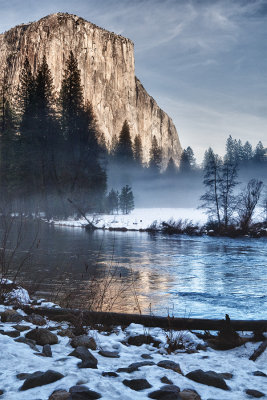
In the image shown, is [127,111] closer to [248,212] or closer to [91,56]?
[91,56]

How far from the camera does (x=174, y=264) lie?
46.7ft

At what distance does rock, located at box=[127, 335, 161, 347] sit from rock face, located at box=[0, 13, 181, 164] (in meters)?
141

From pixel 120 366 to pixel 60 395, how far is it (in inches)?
45.2

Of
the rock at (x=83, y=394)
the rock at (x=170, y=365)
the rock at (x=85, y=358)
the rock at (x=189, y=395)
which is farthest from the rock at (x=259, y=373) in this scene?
the rock at (x=83, y=394)

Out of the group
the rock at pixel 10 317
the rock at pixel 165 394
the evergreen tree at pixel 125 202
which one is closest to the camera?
the rock at pixel 165 394

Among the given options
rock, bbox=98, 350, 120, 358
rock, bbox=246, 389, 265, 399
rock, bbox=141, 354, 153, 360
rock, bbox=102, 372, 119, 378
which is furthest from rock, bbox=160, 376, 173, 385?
rock, bbox=98, 350, 120, 358

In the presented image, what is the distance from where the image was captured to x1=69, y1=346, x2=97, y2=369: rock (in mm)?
3381

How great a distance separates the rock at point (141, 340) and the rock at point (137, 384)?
5.55 ft

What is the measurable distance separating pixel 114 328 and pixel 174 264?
9034mm

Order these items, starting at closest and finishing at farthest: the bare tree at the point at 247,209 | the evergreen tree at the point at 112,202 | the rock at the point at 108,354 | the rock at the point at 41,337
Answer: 1. the rock at the point at 108,354
2. the rock at the point at 41,337
3. the bare tree at the point at 247,209
4. the evergreen tree at the point at 112,202

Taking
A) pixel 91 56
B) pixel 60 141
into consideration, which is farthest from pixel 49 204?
pixel 91 56

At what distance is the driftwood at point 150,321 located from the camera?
204 inches

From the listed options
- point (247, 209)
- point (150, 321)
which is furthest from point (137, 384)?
point (247, 209)

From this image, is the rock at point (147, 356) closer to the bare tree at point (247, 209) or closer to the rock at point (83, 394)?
the rock at point (83, 394)
